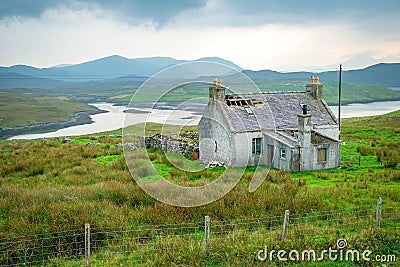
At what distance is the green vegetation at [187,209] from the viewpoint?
9.37m

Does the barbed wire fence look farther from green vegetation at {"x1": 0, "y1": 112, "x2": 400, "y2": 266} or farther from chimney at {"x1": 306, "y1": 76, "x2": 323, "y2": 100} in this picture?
chimney at {"x1": 306, "y1": 76, "x2": 323, "y2": 100}

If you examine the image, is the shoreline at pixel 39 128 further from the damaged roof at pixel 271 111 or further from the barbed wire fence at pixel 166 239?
the barbed wire fence at pixel 166 239

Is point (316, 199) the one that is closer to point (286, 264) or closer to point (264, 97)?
point (286, 264)

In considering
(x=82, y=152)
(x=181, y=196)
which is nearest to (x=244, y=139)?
(x=181, y=196)

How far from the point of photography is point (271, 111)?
2355 centimetres

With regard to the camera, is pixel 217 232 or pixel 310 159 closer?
pixel 217 232

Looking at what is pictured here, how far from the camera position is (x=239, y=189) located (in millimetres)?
14383

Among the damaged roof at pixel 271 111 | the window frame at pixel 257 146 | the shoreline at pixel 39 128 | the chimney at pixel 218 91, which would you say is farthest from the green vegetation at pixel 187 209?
the shoreline at pixel 39 128

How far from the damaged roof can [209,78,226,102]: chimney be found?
617 millimetres

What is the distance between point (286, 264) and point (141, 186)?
7.32 m

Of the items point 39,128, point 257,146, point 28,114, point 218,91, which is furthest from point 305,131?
point 28,114

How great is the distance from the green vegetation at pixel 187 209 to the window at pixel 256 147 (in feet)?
8.80

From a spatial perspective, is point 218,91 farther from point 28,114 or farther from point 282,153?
point 28,114

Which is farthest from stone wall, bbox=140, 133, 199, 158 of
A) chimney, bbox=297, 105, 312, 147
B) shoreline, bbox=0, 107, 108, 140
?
shoreline, bbox=0, 107, 108, 140
